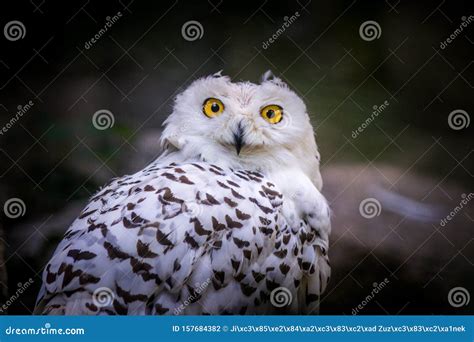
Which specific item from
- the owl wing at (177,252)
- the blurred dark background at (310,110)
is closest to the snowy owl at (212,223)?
the owl wing at (177,252)

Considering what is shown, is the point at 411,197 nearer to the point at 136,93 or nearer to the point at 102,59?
the point at 136,93

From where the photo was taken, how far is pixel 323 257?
1470 millimetres

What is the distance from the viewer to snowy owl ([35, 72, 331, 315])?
1.25 m

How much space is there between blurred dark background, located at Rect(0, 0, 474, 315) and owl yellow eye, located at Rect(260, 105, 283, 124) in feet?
0.47

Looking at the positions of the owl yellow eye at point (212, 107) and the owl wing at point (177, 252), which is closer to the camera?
the owl wing at point (177, 252)

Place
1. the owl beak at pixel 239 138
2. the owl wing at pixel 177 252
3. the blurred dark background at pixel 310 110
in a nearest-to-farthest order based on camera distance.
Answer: the owl wing at pixel 177 252
the owl beak at pixel 239 138
the blurred dark background at pixel 310 110

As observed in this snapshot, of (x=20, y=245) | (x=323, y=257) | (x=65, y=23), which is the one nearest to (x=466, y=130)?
(x=323, y=257)

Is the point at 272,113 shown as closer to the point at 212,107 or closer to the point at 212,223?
the point at 212,107

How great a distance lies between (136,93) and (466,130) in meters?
1.04

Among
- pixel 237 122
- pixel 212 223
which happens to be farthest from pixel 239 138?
pixel 212 223

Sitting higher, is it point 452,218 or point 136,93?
point 452,218

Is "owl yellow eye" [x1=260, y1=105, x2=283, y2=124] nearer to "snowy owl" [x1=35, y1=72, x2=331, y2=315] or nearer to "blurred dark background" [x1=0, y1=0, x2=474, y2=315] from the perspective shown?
"snowy owl" [x1=35, y1=72, x2=331, y2=315]

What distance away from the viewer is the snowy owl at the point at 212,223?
49.4 inches

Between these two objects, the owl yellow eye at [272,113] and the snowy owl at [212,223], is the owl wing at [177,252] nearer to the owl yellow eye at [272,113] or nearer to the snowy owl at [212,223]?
the snowy owl at [212,223]
